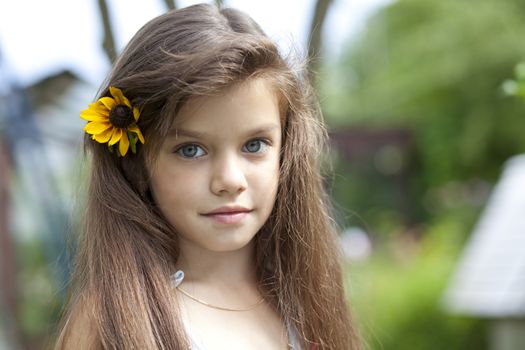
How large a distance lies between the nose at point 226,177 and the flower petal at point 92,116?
9.7 inches

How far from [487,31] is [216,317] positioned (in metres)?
13.3

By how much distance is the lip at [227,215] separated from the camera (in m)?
1.72

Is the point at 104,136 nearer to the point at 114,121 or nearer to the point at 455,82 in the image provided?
the point at 114,121

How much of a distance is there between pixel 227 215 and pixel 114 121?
28cm

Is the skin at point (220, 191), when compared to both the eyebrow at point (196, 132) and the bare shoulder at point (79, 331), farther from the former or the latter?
the bare shoulder at point (79, 331)

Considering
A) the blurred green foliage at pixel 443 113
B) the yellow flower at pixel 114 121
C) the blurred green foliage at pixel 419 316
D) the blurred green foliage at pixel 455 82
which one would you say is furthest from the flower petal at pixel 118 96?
the blurred green foliage at pixel 455 82

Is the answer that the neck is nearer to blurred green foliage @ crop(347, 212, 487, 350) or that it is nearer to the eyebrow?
the eyebrow

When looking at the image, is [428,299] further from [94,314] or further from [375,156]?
[375,156]

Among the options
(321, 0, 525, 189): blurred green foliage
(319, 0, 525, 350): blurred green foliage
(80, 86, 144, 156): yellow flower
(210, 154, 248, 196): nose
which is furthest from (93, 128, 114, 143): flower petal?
(321, 0, 525, 189): blurred green foliage

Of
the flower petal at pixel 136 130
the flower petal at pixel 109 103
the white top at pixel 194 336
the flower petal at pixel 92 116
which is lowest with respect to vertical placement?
the white top at pixel 194 336

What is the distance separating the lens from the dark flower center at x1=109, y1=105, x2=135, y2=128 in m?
1.73

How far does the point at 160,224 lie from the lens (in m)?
1.77

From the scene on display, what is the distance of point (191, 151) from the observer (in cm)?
171

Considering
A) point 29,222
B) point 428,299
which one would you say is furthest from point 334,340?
point 29,222
